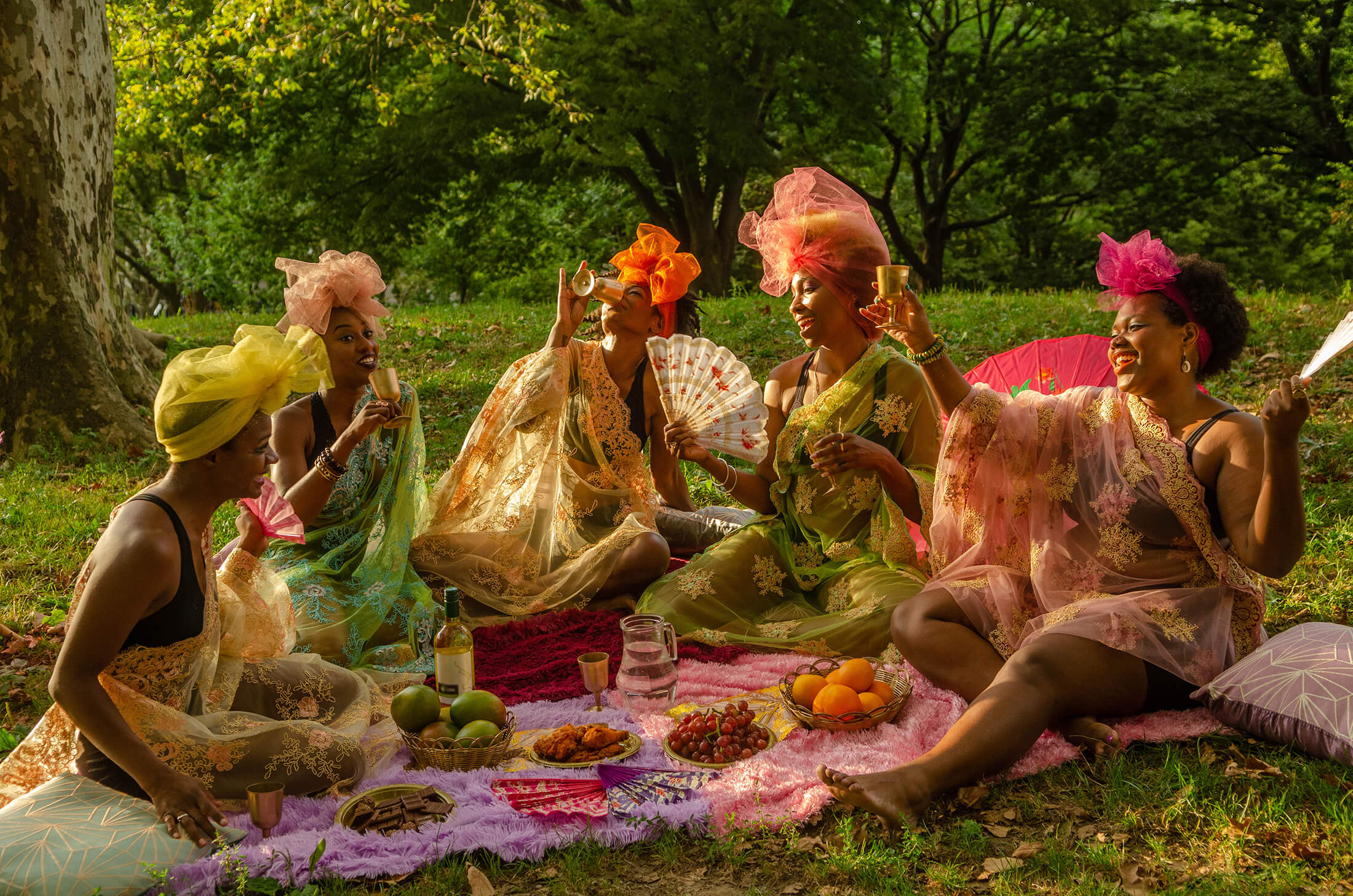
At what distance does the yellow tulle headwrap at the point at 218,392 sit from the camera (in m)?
2.97

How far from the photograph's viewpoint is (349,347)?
182 inches

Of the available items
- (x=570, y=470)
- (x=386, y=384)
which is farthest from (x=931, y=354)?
(x=570, y=470)

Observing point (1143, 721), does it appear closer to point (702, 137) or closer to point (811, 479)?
point (811, 479)

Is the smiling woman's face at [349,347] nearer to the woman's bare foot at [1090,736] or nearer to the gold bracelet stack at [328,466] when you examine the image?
the gold bracelet stack at [328,466]

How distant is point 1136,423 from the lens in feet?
12.4

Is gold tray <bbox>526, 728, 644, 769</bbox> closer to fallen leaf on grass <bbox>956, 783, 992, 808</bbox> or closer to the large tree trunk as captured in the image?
fallen leaf on grass <bbox>956, 783, 992, 808</bbox>

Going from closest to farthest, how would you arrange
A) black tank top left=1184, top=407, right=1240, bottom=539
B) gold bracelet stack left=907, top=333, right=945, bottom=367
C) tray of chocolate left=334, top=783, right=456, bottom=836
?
1. tray of chocolate left=334, top=783, right=456, bottom=836
2. black tank top left=1184, top=407, right=1240, bottom=539
3. gold bracelet stack left=907, top=333, right=945, bottom=367

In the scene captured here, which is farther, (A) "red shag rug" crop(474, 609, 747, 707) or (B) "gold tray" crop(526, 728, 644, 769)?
(A) "red shag rug" crop(474, 609, 747, 707)

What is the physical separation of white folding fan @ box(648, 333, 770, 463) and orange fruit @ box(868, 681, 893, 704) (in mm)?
1309

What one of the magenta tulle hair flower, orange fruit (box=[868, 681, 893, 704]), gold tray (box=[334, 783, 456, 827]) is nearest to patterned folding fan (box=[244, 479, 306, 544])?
gold tray (box=[334, 783, 456, 827])

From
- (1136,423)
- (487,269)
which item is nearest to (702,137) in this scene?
(487,269)

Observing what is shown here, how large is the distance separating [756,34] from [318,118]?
352 inches

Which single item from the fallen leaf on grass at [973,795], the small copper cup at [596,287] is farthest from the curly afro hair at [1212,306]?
the small copper cup at [596,287]

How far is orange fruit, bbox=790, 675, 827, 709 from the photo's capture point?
374 centimetres
